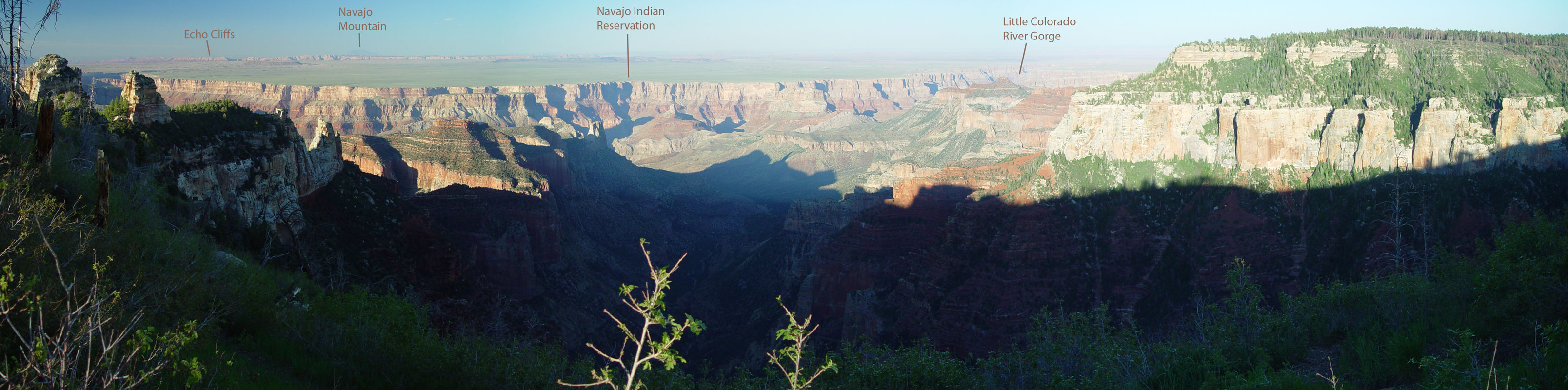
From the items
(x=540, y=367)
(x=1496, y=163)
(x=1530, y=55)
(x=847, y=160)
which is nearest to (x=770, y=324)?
(x=540, y=367)

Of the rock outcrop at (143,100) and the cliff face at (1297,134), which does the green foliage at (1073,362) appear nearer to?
the rock outcrop at (143,100)

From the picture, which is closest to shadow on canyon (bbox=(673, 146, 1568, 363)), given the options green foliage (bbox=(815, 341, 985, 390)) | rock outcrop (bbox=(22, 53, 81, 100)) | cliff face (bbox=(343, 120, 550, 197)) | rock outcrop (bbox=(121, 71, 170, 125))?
green foliage (bbox=(815, 341, 985, 390))

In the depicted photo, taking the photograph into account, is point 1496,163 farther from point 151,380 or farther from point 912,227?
point 151,380

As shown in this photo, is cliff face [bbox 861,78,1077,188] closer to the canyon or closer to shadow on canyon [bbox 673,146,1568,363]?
the canyon

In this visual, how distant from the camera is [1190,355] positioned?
19000mm

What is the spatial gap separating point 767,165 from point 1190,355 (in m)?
162

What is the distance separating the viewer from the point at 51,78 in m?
24.3

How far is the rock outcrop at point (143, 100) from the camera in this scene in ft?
89.9

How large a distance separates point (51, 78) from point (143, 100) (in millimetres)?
3542

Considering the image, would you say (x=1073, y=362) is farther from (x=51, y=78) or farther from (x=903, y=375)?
(x=51, y=78)

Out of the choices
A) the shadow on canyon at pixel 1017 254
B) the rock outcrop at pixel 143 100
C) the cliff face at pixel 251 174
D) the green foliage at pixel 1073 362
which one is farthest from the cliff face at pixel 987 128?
the rock outcrop at pixel 143 100

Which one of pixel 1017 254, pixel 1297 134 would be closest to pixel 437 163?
pixel 1017 254

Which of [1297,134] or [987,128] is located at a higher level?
[1297,134]

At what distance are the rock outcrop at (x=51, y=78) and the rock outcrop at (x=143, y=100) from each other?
61.5 inches
